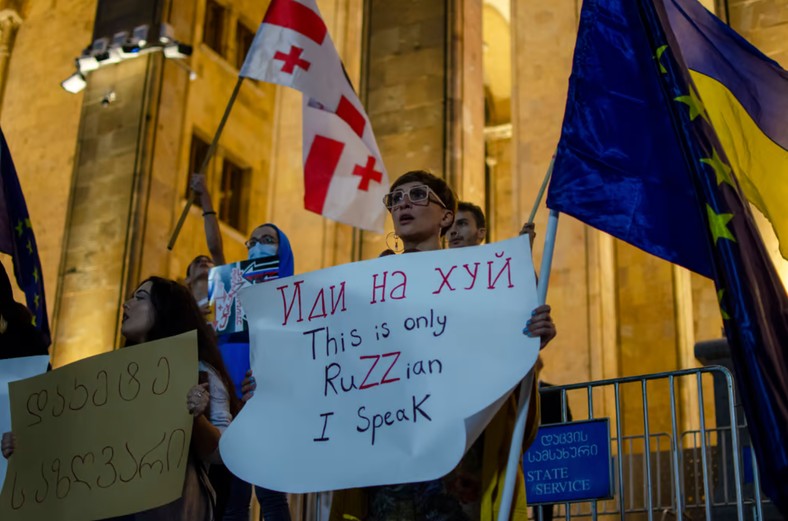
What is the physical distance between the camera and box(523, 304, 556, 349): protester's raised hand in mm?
3736

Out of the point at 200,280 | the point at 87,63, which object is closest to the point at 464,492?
the point at 200,280

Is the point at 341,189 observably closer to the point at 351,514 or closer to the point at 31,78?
the point at 351,514

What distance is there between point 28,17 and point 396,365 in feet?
65.6

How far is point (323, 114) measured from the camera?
901cm

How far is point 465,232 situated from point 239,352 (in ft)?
5.05

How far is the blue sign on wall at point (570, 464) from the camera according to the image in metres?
6.35

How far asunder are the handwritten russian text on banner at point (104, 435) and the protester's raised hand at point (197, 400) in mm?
30

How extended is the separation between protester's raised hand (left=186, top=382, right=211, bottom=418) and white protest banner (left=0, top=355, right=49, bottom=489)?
4.42 ft

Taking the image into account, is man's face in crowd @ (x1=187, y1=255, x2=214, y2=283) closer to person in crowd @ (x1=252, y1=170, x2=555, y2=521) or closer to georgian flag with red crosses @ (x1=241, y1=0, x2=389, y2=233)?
georgian flag with red crosses @ (x1=241, y1=0, x2=389, y2=233)

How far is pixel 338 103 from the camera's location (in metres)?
9.01

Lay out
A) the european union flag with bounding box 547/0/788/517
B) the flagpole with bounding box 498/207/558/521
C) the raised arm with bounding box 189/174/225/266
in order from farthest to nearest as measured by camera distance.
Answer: the raised arm with bounding box 189/174/225/266, the european union flag with bounding box 547/0/788/517, the flagpole with bounding box 498/207/558/521

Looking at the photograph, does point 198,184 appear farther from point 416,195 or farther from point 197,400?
point 416,195

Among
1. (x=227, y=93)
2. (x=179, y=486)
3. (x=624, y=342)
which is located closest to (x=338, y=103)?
(x=179, y=486)

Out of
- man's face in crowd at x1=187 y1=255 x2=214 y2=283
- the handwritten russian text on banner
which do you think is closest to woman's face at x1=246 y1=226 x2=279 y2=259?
man's face in crowd at x1=187 y1=255 x2=214 y2=283
